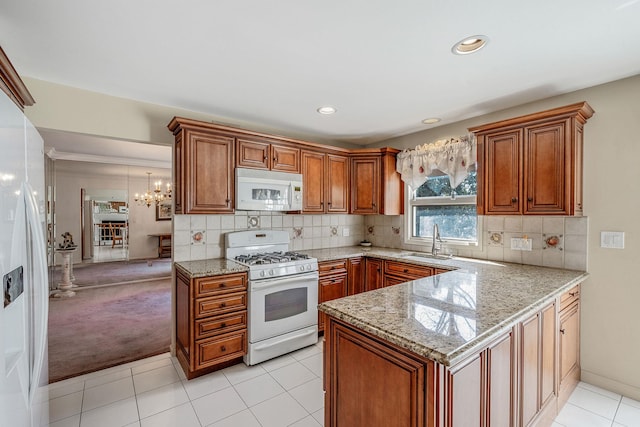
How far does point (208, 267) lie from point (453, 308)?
199 centimetres

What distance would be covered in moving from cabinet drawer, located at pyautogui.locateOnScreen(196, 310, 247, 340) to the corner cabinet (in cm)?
95

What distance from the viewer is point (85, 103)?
242 centimetres

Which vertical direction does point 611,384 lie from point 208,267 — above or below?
below

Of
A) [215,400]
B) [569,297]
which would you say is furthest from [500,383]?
[215,400]

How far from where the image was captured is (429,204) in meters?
3.57

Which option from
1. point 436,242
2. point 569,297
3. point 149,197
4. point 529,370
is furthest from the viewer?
point 149,197

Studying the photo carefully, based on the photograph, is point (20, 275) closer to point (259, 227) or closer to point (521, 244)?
point (259, 227)

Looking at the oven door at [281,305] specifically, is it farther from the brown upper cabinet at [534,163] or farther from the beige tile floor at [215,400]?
the brown upper cabinet at [534,163]

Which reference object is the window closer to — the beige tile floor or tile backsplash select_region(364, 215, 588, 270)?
tile backsplash select_region(364, 215, 588, 270)

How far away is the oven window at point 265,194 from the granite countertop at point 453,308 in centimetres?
167

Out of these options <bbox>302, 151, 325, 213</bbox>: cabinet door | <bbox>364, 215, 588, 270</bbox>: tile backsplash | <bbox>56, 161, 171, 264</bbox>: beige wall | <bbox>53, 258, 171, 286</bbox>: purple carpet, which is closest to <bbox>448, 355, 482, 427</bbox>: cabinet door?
<bbox>364, 215, 588, 270</bbox>: tile backsplash

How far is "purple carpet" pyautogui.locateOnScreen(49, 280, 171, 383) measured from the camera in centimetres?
278

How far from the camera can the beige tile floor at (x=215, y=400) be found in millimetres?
1973

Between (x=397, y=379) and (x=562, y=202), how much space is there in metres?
1.99
